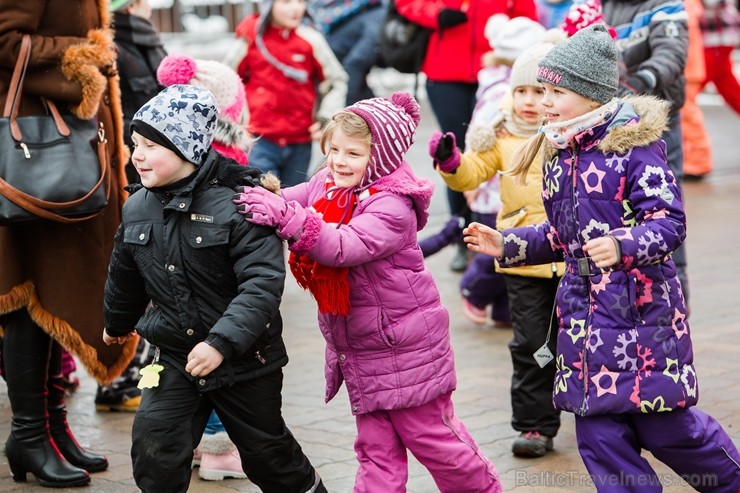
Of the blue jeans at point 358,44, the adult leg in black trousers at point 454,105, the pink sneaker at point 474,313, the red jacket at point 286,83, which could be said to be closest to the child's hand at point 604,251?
the pink sneaker at point 474,313

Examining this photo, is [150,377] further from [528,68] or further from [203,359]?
[528,68]

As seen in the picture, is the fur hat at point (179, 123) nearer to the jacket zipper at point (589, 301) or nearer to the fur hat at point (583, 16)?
the jacket zipper at point (589, 301)

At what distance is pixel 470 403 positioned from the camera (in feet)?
20.5

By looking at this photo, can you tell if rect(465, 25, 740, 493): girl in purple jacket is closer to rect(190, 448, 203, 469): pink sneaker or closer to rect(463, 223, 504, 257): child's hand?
rect(463, 223, 504, 257): child's hand

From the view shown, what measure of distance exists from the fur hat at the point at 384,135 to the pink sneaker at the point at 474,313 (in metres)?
3.43

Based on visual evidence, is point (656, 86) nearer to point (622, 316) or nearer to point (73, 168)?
point (622, 316)

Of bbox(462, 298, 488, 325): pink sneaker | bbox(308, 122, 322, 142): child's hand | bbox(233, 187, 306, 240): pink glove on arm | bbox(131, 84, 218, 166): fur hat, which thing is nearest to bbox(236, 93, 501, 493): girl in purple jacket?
bbox(233, 187, 306, 240): pink glove on arm

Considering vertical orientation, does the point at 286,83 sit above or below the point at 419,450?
above

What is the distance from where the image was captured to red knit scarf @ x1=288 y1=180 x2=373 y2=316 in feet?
14.2

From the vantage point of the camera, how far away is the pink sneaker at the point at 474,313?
784 centimetres

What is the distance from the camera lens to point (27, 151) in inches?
194

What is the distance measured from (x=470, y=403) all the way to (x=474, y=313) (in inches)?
64.1

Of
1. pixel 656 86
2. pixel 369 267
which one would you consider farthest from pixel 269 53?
pixel 369 267

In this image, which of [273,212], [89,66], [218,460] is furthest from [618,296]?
[89,66]
